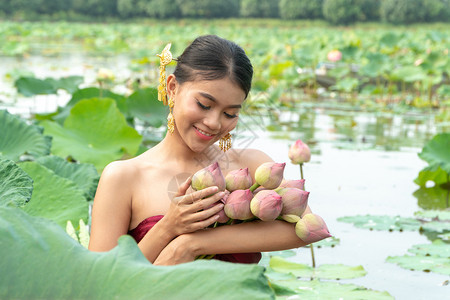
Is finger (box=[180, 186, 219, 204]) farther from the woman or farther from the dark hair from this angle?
the dark hair

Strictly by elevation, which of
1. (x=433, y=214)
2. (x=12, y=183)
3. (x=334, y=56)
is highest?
(x=12, y=183)

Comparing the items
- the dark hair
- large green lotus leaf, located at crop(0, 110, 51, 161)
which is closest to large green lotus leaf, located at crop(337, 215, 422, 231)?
large green lotus leaf, located at crop(0, 110, 51, 161)

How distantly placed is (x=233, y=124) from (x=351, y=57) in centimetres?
788

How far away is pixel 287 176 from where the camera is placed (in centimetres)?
363

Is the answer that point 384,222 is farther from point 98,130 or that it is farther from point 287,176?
point 98,130

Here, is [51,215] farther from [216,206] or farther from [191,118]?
[216,206]

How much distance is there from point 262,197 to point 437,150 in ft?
8.14

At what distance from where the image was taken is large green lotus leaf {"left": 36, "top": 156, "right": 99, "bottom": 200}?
2.23 metres

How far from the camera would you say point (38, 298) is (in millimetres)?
663

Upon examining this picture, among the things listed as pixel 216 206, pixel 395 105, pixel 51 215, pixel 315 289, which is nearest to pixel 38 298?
pixel 216 206

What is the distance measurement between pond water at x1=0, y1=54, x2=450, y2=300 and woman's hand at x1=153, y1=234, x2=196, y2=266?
1.41 feet

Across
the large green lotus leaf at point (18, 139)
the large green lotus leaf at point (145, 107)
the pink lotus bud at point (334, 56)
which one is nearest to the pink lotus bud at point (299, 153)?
the large green lotus leaf at point (18, 139)

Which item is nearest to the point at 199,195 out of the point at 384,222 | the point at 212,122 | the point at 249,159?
the point at 212,122

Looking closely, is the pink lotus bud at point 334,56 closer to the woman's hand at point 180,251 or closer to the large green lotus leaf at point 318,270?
the large green lotus leaf at point 318,270
